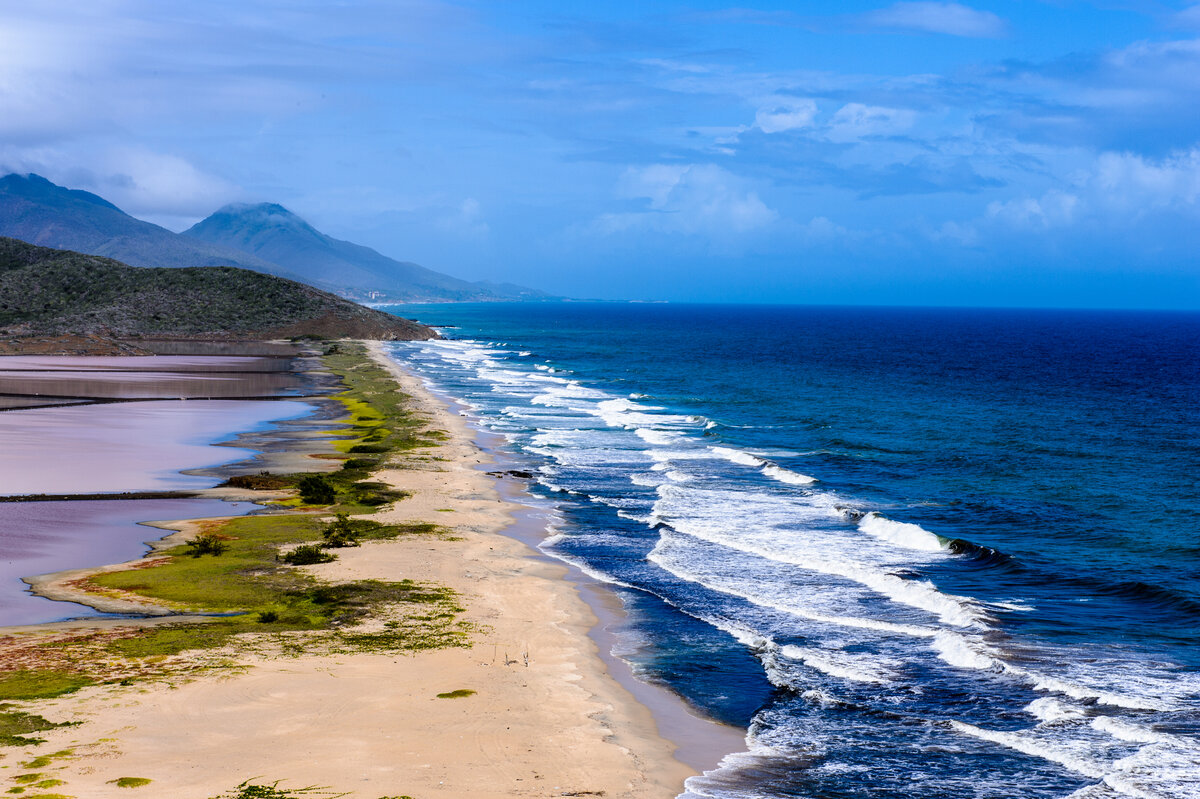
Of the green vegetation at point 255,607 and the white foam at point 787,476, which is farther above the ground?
the white foam at point 787,476

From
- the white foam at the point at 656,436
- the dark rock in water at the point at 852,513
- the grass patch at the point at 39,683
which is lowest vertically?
Result: the grass patch at the point at 39,683

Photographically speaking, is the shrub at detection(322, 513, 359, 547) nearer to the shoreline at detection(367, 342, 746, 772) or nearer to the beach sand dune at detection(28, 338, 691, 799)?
the shoreline at detection(367, 342, 746, 772)

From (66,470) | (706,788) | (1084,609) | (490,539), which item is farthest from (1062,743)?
(66,470)

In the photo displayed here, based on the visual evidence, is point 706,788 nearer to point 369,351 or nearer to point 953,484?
point 953,484

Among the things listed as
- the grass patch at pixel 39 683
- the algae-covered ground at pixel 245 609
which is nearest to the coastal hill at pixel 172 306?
the algae-covered ground at pixel 245 609

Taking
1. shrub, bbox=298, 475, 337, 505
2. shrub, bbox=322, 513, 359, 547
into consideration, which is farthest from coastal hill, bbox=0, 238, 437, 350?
shrub, bbox=322, 513, 359, 547

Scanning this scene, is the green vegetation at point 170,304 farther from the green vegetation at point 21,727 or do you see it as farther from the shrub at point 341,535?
the green vegetation at point 21,727
